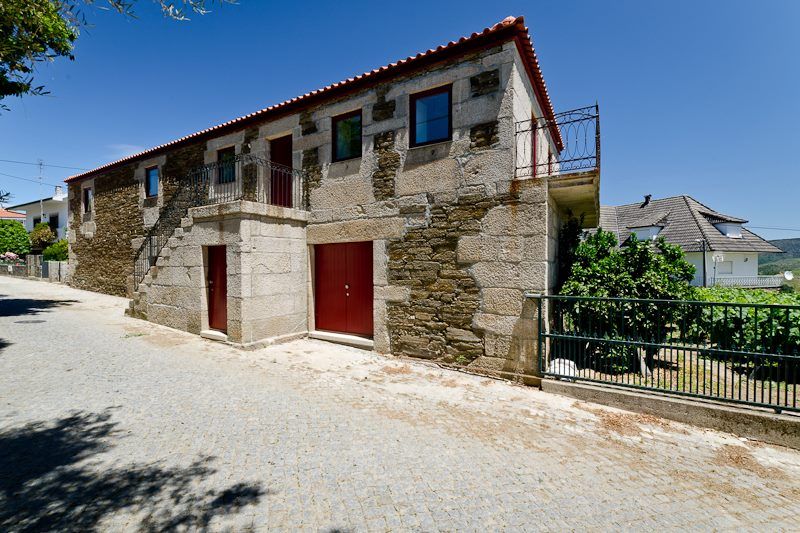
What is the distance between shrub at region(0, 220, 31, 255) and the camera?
24.2 meters

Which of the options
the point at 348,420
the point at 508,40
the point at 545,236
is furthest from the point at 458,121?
the point at 348,420

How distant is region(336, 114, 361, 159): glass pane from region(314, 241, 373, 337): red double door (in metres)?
2.04

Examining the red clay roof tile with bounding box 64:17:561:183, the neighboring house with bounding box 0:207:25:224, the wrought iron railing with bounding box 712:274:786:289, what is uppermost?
the neighboring house with bounding box 0:207:25:224

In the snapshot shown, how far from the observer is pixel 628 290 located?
627 centimetres

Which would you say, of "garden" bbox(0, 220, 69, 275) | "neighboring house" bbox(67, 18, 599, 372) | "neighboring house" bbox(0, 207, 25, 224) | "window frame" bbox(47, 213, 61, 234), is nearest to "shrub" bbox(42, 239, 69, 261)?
"garden" bbox(0, 220, 69, 275)

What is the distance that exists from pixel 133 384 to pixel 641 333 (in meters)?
8.10

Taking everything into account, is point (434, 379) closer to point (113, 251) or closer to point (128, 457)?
point (128, 457)

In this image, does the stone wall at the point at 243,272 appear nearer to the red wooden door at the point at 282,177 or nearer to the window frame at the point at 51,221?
the red wooden door at the point at 282,177

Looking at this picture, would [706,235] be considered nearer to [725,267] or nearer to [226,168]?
[725,267]

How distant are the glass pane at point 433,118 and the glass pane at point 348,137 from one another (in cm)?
151

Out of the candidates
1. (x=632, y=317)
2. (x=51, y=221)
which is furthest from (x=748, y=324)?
(x=51, y=221)

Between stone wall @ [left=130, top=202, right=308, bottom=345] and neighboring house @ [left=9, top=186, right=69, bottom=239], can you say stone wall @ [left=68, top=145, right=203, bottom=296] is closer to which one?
stone wall @ [left=130, top=202, right=308, bottom=345]

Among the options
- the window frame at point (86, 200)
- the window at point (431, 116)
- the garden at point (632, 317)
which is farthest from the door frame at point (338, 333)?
the window frame at point (86, 200)

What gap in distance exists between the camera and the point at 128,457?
11.4ft
